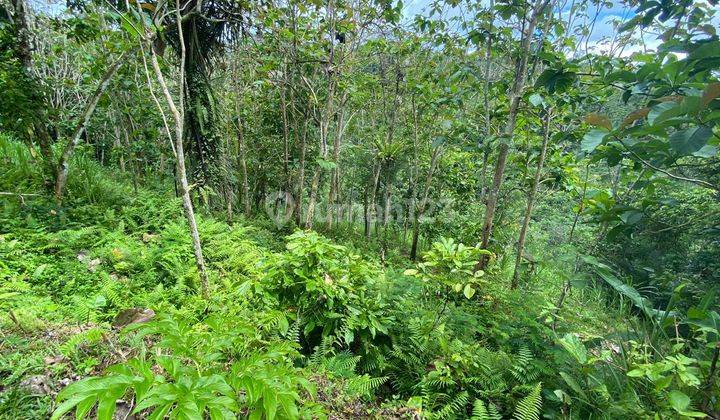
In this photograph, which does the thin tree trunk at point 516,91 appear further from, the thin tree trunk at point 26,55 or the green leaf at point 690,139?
the thin tree trunk at point 26,55

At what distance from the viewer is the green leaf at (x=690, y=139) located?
124cm

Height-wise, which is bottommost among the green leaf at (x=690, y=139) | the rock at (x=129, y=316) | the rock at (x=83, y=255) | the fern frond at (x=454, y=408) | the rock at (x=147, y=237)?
the fern frond at (x=454, y=408)

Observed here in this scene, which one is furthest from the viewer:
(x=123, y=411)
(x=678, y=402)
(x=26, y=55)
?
(x=26, y=55)

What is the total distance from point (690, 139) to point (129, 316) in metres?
3.70

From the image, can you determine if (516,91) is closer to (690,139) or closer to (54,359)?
(690,139)

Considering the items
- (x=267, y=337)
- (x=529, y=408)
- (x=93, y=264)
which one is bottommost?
(x=529, y=408)

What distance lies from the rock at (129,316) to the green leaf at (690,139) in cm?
341

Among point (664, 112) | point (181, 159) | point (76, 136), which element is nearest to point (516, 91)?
point (664, 112)

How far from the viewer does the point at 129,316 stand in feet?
8.71

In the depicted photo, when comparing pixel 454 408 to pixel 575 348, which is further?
pixel 454 408

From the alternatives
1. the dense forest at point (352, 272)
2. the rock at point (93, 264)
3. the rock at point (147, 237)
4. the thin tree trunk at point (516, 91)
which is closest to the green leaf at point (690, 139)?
the dense forest at point (352, 272)

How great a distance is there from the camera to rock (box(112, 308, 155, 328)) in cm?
259

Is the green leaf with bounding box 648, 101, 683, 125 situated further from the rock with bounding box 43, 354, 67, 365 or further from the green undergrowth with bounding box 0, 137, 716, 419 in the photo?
the rock with bounding box 43, 354, 67, 365

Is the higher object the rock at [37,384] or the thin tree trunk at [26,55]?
the thin tree trunk at [26,55]
